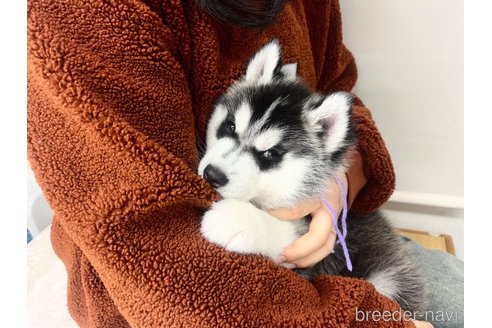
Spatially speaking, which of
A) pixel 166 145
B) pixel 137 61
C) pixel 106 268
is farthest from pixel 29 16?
pixel 106 268

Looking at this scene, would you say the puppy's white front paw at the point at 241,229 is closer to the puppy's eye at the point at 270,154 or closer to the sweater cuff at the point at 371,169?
the puppy's eye at the point at 270,154

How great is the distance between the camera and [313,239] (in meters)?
1.03

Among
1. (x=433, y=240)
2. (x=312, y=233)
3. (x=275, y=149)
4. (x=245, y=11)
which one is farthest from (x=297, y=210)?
(x=433, y=240)

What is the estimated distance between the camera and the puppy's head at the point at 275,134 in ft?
3.41

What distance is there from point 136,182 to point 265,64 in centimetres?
57

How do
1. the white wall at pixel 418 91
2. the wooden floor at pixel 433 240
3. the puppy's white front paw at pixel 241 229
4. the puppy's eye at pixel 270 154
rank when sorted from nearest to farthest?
the puppy's white front paw at pixel 241 229, the puppy's eye at pixel 270 154, the white wall at pixel 418 91, the wooden floor at pixel 433 240

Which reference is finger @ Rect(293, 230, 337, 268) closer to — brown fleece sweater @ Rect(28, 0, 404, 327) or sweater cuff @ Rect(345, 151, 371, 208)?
brown fleece sweater @ Rect(28, 0, 404, 327)

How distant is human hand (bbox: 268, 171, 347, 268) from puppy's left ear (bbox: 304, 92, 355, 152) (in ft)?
0.46

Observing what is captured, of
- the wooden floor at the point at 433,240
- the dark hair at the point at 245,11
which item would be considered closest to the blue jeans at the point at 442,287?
the wooden floor at the point at 433,240

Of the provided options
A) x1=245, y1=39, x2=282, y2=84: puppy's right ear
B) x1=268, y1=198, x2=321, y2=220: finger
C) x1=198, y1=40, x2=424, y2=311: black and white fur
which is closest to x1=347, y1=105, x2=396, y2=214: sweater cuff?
x1=198, y1=40, x2=424, y2=311: black and white fur

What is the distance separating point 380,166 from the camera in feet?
4.27

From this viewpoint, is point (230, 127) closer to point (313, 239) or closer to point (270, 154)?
point (270, 154)

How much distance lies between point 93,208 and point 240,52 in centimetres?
64

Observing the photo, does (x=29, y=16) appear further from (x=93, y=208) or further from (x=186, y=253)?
(x=186, y=253)
